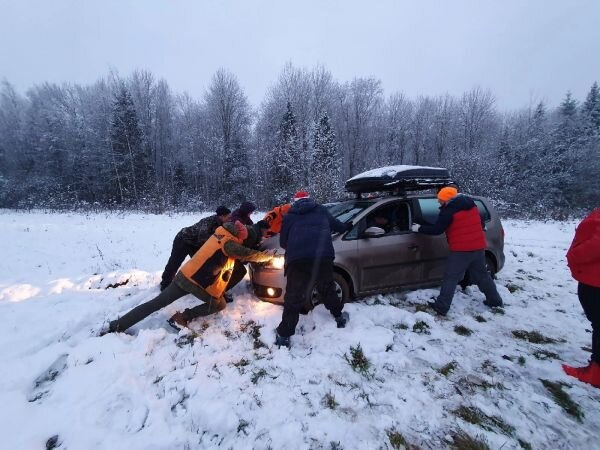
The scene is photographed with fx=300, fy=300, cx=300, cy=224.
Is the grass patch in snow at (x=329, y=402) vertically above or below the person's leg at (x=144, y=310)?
below

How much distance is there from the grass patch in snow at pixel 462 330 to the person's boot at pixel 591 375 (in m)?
1.07

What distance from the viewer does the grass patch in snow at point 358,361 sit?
10.4 ft

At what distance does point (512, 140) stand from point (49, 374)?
39133 millimetres

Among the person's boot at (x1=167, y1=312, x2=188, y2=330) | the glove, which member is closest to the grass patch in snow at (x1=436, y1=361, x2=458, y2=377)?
the glove

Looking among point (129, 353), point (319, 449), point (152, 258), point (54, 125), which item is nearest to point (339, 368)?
point (319, 449)

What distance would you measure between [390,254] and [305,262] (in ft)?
5.45

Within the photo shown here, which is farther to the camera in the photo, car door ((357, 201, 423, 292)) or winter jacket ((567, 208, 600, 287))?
car door ((357, 201, 423, 292))

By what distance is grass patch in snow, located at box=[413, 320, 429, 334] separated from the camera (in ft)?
12.8

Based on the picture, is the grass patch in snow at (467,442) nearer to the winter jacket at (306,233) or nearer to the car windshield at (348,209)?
the winter jacket at (306,233)

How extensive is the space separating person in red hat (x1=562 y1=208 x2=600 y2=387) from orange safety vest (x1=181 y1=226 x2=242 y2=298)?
Result: 3702mm

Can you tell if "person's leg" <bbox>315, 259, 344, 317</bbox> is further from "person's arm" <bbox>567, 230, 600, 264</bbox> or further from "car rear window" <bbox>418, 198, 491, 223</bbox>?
"person's arm" <bbox>567, 230, 600, 264</bbox>

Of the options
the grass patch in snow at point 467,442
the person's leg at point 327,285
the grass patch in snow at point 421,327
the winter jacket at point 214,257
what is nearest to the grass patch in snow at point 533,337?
the grass patch in snow at point 421,327

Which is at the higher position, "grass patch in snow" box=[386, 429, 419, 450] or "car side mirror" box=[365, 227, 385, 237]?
"car side mirror" box=[365, 227, 385, 237]

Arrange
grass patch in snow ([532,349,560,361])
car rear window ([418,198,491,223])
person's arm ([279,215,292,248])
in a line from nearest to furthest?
grass patch in snow ([532,349,560,361])
person's arm ([279,215,292,248])
car rear window ([418,198,491,223])
